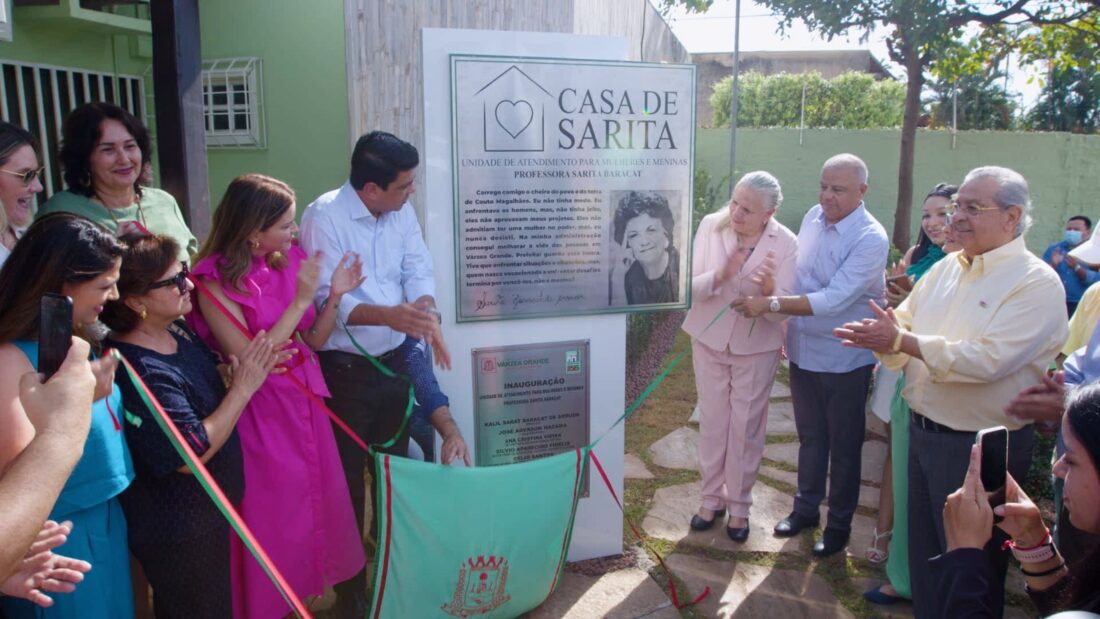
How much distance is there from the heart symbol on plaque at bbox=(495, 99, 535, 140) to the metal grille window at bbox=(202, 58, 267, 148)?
162 inches

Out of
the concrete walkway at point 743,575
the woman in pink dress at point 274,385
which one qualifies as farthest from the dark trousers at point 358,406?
the concrete walkway at point 743,575

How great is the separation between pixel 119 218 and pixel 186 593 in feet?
4.60

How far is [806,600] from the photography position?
3.56m

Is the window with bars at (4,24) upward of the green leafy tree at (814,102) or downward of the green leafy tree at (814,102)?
downward

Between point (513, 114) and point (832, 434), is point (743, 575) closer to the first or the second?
point (832, 434)

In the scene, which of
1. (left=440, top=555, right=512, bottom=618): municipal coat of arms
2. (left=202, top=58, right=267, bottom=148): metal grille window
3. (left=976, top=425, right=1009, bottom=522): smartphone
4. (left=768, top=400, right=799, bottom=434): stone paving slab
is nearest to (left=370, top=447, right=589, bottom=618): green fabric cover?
(left=440, top=555, right=512, bottom=618): municipal coat of arms

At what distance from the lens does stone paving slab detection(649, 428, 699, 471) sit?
202 inches

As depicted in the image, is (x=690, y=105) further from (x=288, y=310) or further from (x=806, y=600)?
(x=806, y=600)

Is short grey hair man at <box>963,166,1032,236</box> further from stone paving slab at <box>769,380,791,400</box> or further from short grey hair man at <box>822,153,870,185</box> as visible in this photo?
stone paving slab at <box>769,380,791,400</box>

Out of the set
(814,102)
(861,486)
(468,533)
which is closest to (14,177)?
(468,533)

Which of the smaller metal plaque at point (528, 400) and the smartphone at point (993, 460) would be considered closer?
the smartphone at point (993, 460)

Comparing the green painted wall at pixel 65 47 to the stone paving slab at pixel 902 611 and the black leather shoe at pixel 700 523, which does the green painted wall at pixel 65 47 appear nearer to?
the black leather shoe at pixel 700 523

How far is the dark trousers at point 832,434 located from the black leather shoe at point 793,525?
0.04 meters

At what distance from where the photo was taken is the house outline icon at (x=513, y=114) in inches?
130
